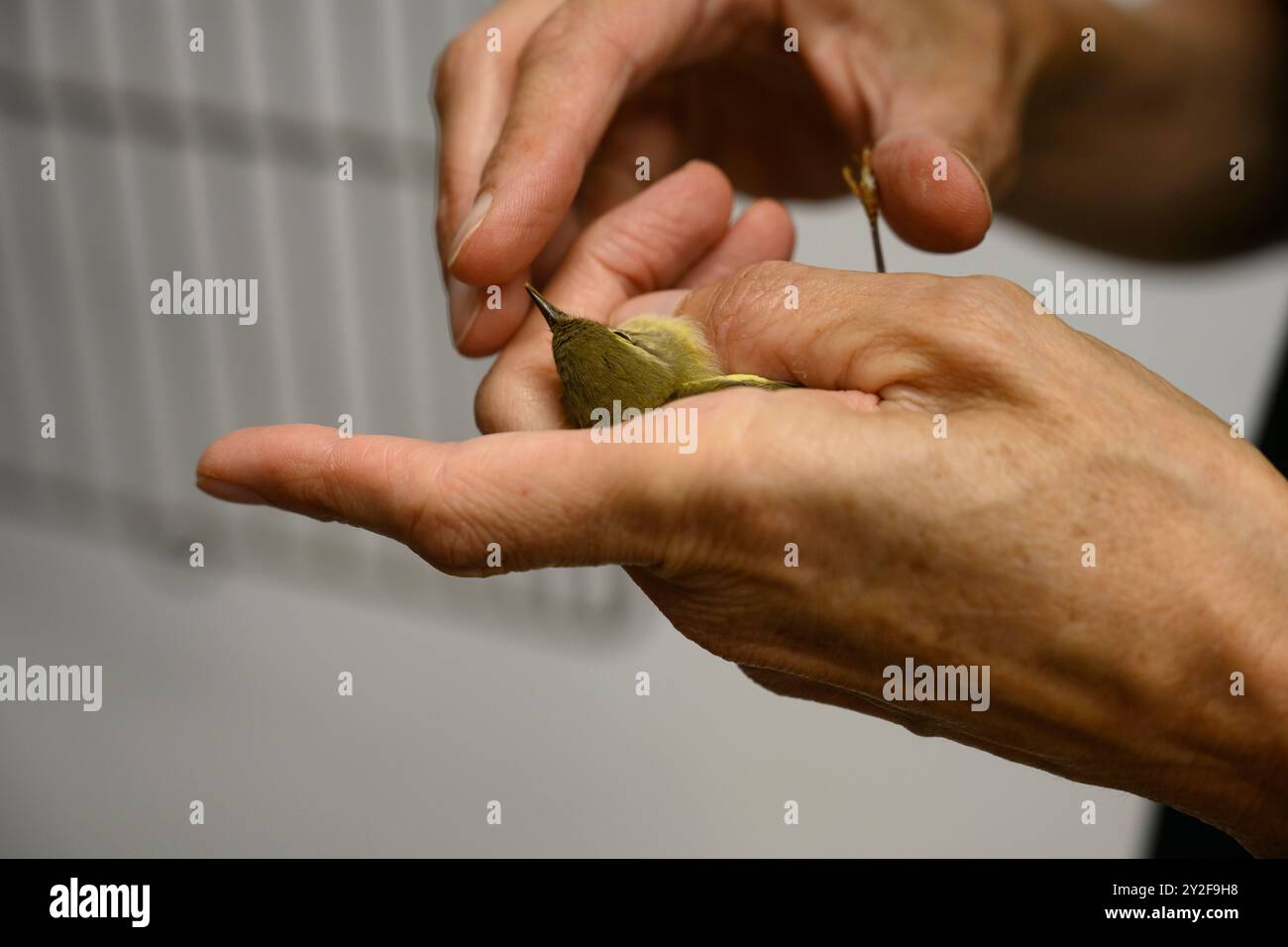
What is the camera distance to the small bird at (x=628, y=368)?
52.4 inches

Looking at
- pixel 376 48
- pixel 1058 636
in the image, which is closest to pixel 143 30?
pixel 376 48

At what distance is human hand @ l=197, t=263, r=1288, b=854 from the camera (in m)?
1.04

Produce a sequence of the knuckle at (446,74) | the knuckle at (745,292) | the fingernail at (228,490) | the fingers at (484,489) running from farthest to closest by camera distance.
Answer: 1. the knuckle at (446,74)
2. the knuckle at (745,292)
3. the fingernail at (228,490)
4. the fingers at (484,489)

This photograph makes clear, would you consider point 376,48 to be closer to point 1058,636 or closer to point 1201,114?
point 1201,114

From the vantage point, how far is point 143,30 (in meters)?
2.83

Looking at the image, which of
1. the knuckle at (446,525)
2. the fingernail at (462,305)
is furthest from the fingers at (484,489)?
the fingernail at (462,305)

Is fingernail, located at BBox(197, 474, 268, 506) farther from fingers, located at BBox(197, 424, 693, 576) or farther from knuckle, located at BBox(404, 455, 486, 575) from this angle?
knuckle, located at BBox(404, 455, 486, 575)

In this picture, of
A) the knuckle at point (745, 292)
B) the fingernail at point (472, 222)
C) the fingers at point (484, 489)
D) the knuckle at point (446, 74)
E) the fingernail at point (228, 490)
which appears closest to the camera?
the fingers at point (484, 489)

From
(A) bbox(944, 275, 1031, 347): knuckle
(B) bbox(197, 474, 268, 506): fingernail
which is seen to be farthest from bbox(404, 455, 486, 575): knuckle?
(A) bbox(944, 275, 1031, 347): knuckle

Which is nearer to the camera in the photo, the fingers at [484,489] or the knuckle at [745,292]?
the fingers at [484,489]

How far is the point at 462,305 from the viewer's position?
1.60 metres

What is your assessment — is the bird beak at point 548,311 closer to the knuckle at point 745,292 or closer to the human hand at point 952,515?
the knuckle at point 745,292

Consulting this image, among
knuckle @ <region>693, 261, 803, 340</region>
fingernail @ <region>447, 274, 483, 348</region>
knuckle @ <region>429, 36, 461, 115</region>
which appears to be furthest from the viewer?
knuckle @ <region>429, 36, 461, 115</region>

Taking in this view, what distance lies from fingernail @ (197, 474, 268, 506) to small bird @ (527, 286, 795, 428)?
0.41 metres
